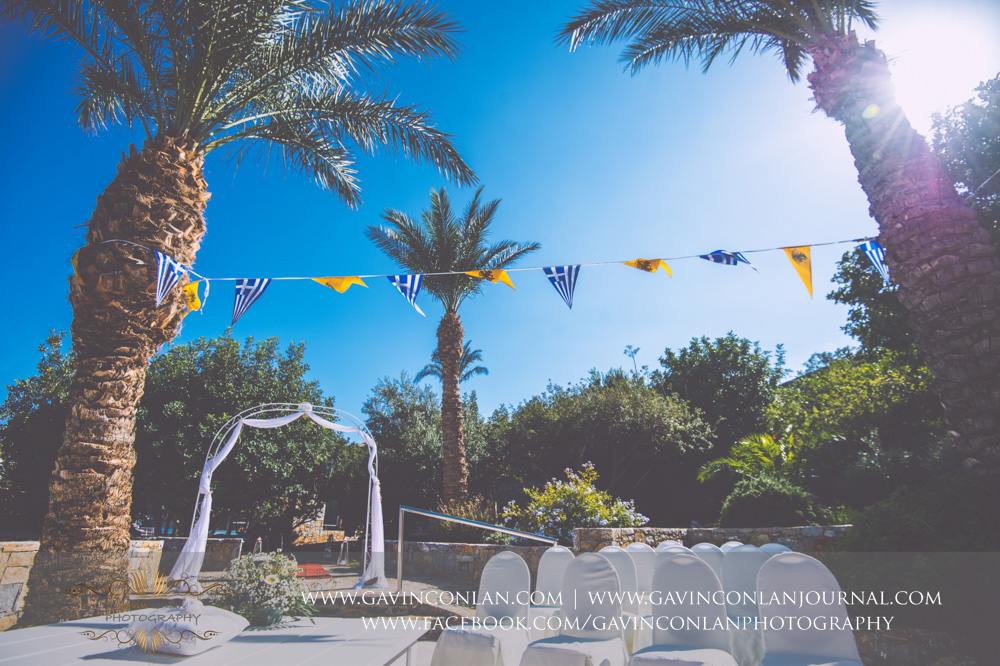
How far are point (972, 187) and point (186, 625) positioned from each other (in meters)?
14.3

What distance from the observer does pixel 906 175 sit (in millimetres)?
5234

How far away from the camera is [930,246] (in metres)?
4.87

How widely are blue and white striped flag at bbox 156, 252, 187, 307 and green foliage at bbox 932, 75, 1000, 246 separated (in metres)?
13.0

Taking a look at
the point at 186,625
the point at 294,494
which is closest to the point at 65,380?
the point at 294,494

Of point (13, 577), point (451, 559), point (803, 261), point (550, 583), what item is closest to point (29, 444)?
point (13, 577)

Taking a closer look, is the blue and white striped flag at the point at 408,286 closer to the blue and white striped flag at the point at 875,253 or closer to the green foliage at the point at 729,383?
the blue and white striped flag at the point at 875,253

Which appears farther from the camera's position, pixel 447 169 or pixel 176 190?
pixel 447 169

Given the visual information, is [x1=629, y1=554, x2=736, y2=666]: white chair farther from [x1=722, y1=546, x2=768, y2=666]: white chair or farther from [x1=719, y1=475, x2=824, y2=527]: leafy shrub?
[x1=719, y1=475, x2=824, y2=527]: leafy shrub

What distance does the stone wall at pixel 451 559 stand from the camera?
7.98 metres

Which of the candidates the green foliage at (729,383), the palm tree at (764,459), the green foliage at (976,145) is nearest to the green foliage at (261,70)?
the palm tree at (764,459)

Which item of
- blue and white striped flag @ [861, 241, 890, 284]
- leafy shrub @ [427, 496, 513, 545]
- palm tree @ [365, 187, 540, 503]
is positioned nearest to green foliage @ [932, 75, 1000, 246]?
blue and white striped flag @ [861, 241, 890, 284]

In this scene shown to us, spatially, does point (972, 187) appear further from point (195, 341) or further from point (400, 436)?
point (195, 341)

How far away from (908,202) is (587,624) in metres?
5.58

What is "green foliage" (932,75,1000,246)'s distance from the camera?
8773 millimetres
